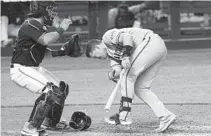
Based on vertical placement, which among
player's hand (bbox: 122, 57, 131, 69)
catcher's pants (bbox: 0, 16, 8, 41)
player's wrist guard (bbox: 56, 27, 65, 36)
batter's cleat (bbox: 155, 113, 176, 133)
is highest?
player's wrist guard (bbox: 56, 27, 65, 36)

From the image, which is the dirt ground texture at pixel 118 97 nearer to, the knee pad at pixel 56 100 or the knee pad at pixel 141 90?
the knee pad at pixel 56 100

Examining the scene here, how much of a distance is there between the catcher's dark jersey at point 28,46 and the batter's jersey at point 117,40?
2.41 ft

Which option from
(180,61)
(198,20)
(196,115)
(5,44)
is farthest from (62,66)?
(196,115)

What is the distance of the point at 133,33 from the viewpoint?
7078mm

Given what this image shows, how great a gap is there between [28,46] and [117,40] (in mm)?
1019

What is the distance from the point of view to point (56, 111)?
7039 mm

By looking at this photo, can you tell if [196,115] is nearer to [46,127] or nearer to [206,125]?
[206,125]

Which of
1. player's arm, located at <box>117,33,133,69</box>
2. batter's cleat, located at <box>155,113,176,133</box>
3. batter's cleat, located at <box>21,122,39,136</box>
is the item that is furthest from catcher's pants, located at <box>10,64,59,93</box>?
batter's cleat, located at <box>155,113,176,133</box>

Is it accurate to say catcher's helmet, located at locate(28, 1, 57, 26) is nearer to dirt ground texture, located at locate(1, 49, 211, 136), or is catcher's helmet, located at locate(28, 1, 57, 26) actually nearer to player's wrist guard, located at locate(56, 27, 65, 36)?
player's wrist guard, located at locate(56, 27, 65, 36)

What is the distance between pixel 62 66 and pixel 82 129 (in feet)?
23.6

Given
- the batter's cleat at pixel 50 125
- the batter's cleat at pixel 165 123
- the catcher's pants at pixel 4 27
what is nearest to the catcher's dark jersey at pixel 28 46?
the batter's cleat at pixel 50 125

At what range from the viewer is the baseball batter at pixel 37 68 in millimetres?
6711

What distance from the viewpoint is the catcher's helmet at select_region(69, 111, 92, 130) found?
23.1 ft

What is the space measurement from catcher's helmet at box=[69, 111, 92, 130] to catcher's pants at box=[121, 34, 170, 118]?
0.52 m
